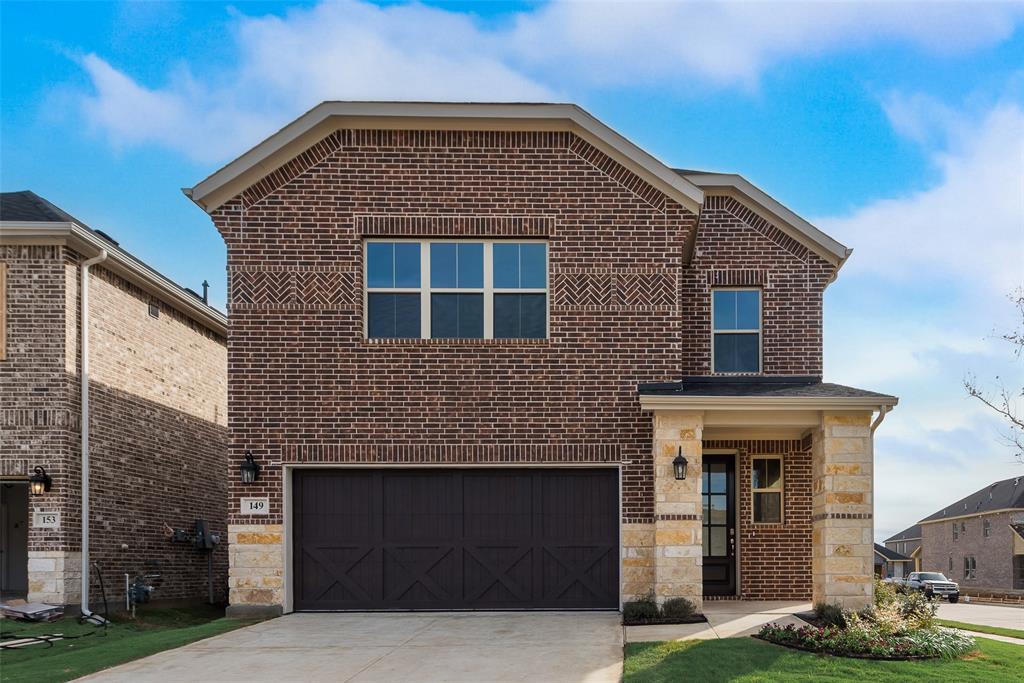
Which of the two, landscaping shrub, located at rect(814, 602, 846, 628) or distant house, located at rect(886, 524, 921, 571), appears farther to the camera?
distant house, located at rect(886, 524, 921, 571)

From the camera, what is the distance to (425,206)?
593 inches

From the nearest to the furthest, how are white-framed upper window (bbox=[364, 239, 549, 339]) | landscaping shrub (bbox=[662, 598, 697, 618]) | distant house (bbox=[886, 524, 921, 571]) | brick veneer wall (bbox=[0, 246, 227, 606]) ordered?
1. landscaping shrub (bbox=[662, 598, 697, 618])
2. white-framed upper window (bbox=[364, 239, 549, 339])
3. brick veneer wall (bbox=[0, 246, 227, 606])
4. distant house (bbox=[886, 524, 921, 571])

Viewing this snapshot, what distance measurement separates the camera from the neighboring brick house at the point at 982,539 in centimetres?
4838

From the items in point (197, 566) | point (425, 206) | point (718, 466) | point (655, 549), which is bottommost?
point (197, 566)

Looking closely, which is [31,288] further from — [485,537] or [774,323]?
[774,323]

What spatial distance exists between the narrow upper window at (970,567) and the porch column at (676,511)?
1828 inches

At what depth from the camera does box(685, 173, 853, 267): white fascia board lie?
16750 millimetres

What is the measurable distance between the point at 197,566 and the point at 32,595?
543cm

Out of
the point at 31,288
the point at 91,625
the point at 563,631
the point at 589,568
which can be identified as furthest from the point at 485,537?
the point at 31,288

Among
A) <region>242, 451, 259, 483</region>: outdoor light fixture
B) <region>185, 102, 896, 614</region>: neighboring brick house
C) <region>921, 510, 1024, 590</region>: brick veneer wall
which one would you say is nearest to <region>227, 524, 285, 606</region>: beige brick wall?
<region>185, 102, 896, 614</region>: neighboring brick house

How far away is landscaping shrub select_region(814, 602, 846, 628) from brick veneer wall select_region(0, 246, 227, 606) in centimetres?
1196

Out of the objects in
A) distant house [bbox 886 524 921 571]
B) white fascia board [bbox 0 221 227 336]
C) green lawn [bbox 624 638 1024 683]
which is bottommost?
distant house [bbox 886 524 921 571]

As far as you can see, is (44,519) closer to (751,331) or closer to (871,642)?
(751,331)

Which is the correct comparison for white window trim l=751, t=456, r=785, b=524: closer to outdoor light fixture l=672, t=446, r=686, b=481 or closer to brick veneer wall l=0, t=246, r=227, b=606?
outdoor light fixture l=672, t=446, r=686, b=481
